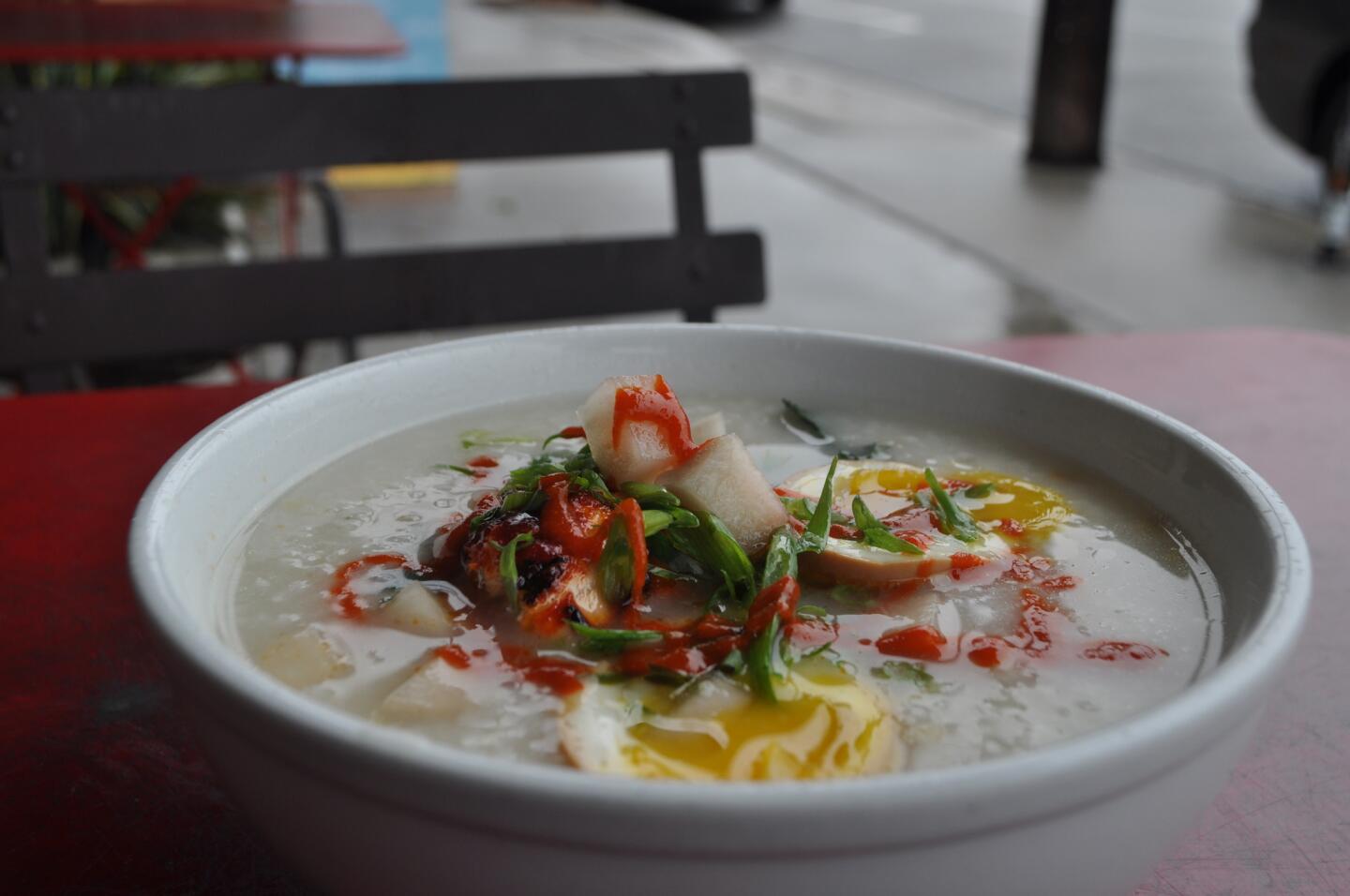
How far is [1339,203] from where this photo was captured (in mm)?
5082

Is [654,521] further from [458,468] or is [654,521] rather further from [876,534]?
[458,468]

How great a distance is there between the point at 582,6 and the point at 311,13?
9819 millimetres

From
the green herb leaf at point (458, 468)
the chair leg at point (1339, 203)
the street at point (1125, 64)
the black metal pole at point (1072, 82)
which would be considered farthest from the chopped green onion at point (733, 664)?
the black metal pole at point (1072, 82)

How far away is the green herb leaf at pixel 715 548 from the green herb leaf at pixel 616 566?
0.16 feet

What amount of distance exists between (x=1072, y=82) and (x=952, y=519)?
6610 millimetres

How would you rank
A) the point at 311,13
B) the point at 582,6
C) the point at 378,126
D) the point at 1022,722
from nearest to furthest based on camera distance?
the point at 1022,722 → the point at 378,126 → the point at 311,13 → the point at 582,6

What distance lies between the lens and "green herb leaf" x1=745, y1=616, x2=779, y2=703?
59cm

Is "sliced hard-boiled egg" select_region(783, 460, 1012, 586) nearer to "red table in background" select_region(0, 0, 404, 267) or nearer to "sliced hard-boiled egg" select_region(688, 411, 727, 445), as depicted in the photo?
"sliced hard-boiled egg" select_region(688, 411, 727, 445)

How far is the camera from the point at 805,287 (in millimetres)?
4992

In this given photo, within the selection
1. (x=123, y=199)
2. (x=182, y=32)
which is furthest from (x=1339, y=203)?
(x=123, y=199)

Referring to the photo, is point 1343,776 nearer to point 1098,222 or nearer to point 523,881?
point 523,881

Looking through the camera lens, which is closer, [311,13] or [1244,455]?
[1244,455]

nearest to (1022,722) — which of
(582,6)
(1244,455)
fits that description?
(1244,455)

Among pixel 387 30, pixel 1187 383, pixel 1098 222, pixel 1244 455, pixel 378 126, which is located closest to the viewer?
pixel 1244 455
